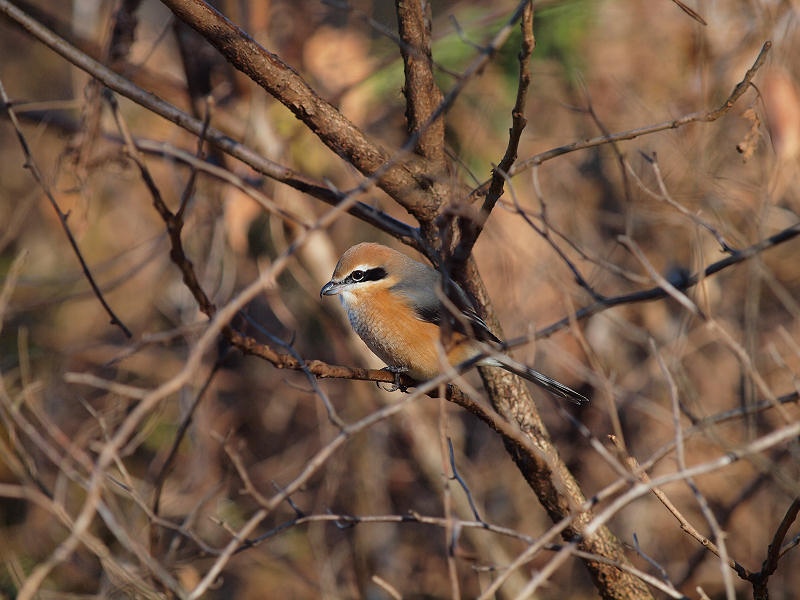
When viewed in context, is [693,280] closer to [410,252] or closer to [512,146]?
[512,146]

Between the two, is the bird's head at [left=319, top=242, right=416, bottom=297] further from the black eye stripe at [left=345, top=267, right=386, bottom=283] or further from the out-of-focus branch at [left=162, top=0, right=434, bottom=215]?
the out-of-focus branch at [left=162, top=0, right=434, bottom=215]

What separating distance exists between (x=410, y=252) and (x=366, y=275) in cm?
296

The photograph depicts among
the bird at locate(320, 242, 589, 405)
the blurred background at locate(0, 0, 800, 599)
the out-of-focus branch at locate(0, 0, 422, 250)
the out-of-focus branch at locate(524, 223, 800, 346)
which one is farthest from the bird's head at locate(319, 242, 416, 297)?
the out-of-focus branch at locate(524, 223, 800, 346)

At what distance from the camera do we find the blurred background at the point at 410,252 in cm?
479

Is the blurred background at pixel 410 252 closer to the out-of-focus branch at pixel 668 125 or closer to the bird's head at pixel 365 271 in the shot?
the bird's head at pixel 365 271

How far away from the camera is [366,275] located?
359 cm

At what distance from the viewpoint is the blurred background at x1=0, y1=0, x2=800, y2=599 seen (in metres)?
4.79

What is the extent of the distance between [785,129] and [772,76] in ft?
1.39

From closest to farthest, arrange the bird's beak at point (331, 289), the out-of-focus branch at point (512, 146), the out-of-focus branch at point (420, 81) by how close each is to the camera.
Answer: the out-of-focus branch at point (512, 146) → the out-of-focus branch at point (420, 81) → the bird's beak at point (331, 289)

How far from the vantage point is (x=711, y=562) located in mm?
5109

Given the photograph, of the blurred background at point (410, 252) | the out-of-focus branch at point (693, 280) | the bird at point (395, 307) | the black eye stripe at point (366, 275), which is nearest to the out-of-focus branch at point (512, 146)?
the out-of-focus branch at point (693, 280)

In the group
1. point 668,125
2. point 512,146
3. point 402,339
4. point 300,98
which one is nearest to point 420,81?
point 300,98

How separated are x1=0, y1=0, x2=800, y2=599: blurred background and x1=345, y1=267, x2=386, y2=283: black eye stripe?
1.14 metres

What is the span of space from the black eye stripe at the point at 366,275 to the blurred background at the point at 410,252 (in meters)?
1.14
